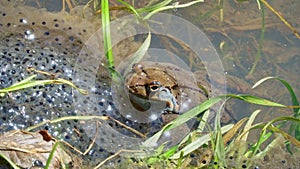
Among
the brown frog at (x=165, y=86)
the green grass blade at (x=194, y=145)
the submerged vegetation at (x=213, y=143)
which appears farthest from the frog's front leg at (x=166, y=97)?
the green grass blade at (x=194, y=145)

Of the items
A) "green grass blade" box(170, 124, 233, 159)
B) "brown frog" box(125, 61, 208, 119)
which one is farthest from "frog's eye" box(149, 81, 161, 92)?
"green grass blade" box(170, 124, 233, 159)

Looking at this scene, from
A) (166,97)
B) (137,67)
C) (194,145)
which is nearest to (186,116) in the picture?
(194,145)

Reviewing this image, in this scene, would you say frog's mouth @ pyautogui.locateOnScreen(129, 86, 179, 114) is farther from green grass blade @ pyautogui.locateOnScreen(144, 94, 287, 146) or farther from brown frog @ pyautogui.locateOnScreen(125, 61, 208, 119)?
green grass blade @ pyautogui.locateOnScreen(144, 94, 287, 146)

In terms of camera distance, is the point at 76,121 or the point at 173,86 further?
the point at 173,86

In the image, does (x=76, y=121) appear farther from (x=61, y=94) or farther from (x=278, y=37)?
(x=278, y=37)

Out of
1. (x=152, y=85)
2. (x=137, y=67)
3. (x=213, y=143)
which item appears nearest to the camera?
(x=213, y=143)

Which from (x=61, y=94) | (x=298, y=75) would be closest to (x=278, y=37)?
(x=298, y=75)

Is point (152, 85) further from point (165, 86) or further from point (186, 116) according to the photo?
point (186, 116)

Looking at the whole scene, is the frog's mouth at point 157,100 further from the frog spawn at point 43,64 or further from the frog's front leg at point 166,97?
the frog spawn at point 43,64
